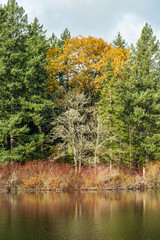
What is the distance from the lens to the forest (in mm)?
32750

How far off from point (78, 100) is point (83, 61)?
5.68 metres

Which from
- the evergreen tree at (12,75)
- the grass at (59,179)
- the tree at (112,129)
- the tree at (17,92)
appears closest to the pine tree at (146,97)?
the tree at (112,129)

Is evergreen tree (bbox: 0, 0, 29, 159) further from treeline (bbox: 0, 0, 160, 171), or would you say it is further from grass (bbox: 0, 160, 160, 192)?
grass (bbox: 0, 160, 160, 192)

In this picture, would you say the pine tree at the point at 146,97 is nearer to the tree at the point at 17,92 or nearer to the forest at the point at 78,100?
the forest at the point at 78,100

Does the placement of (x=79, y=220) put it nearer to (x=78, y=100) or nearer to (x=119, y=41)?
(x=78, y=100)

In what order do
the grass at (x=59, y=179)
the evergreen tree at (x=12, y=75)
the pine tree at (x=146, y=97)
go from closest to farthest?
the grass at (x=59, y=179), the evergreen tree at (x=12, y=75), the pine tree at (x=146, y=97)

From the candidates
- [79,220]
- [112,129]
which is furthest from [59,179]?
[79,220]

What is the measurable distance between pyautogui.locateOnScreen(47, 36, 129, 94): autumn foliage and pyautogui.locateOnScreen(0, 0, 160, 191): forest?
128mm

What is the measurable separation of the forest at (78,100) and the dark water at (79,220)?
35.7 feet

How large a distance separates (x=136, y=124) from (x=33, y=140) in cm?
1248

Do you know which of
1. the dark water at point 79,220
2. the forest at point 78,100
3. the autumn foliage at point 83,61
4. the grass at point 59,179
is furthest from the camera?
the autumn foliage at point 83,61

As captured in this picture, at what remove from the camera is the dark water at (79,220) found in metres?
11.9

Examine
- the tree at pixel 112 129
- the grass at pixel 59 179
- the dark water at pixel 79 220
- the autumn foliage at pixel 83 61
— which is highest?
the autumn foliage at pixel 83 61

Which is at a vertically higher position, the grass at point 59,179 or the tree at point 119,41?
the tree at point 119,41
